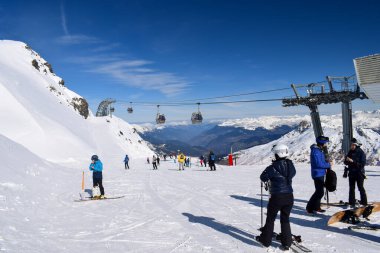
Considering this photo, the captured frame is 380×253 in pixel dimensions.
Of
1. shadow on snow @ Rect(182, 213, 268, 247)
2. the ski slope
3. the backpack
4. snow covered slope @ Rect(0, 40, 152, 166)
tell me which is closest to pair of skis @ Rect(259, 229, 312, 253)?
the ski slope

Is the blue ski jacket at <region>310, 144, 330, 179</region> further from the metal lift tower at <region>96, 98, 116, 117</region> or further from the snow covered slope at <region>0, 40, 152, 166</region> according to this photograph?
the metal lift tower at <region>96, 98, 116, 117</region>

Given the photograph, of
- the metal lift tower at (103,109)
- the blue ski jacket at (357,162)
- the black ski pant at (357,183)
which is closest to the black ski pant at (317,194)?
the black ski pant at (357,183)

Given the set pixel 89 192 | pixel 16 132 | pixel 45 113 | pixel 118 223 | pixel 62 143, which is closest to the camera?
pixel 118 223

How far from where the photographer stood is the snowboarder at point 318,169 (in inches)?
389

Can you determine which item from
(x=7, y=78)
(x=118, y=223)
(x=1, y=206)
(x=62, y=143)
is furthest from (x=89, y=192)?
(x=7, y=78)

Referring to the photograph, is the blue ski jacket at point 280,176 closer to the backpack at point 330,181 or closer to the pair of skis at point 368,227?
the pair of skis at point 368,227

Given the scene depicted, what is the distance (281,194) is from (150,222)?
417cm

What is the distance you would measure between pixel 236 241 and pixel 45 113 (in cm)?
5025

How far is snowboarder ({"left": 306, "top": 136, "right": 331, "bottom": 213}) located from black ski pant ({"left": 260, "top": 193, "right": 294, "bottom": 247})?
10.8 feet

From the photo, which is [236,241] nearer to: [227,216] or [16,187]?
[227,216]

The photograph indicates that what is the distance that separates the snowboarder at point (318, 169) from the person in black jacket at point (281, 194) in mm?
3271

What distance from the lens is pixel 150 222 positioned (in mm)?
9641

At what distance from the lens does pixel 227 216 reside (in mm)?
10258

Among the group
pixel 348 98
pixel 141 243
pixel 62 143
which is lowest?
pixel 141 243
